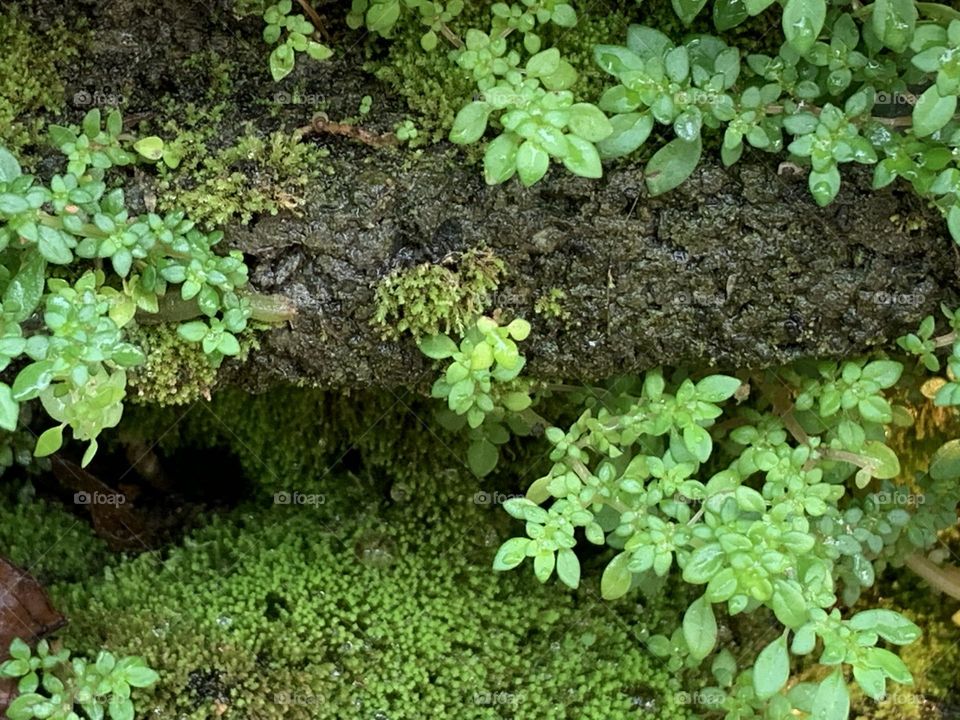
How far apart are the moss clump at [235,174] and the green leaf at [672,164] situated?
1.89 feet

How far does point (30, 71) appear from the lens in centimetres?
165

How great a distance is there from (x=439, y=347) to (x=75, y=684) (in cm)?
95

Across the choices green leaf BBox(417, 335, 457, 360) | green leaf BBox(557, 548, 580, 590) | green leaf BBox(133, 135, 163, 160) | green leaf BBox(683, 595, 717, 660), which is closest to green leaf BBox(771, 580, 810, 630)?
green leaf BBox(683, 595, 717, 660)

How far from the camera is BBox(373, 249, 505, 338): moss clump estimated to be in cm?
163

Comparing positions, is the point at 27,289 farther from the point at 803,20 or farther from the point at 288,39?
the point at 803,20

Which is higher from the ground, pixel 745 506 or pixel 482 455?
pixel 745 506

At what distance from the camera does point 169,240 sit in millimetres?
1539

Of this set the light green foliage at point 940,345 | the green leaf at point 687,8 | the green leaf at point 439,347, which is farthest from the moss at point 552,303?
the light green foliage at point 940,345

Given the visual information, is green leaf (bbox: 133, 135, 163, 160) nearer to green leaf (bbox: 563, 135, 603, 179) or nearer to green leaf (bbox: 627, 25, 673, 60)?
green leaf (bbox: 563, 135, 603, 179)

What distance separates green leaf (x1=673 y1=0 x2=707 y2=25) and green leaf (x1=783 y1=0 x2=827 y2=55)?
155 mm

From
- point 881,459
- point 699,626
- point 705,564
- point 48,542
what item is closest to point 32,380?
point 48,542

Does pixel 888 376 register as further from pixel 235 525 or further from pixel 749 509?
pixel 235 525

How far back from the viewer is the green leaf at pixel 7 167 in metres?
1.44

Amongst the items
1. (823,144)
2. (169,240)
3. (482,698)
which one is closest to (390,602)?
(482,698)
